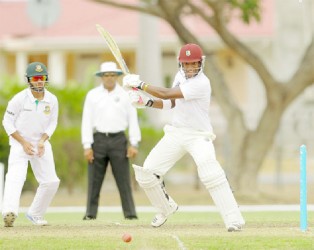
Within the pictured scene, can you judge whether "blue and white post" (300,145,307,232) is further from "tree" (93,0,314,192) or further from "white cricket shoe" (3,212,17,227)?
"tree" (93,0,314,192)

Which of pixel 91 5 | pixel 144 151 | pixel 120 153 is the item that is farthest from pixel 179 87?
pixel 91 5

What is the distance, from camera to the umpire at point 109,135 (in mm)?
16734

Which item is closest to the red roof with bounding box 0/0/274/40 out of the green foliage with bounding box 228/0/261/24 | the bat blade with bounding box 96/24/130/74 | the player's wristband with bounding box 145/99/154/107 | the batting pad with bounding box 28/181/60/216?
the green foliage with bounding box 228/0/261/24

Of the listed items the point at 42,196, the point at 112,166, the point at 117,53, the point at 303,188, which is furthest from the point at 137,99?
the point at 112,166

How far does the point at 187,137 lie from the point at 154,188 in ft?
2.21

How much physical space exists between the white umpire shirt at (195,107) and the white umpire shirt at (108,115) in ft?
10.0

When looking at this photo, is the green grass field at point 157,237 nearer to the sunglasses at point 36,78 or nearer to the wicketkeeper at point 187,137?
the wicketkeeper at point 187,137

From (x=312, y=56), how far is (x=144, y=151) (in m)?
4.54

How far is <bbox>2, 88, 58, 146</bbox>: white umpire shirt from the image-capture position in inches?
568

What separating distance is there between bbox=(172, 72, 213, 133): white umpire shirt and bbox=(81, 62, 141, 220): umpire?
3.07 meters

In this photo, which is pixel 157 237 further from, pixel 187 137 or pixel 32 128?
pixel 32 128

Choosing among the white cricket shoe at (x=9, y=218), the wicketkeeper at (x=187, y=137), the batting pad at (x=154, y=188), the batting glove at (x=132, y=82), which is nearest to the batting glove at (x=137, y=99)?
the wicketkeeper at (x=187, y=137)

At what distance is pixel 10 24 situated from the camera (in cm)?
4550

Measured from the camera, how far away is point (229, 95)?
24.9 m
